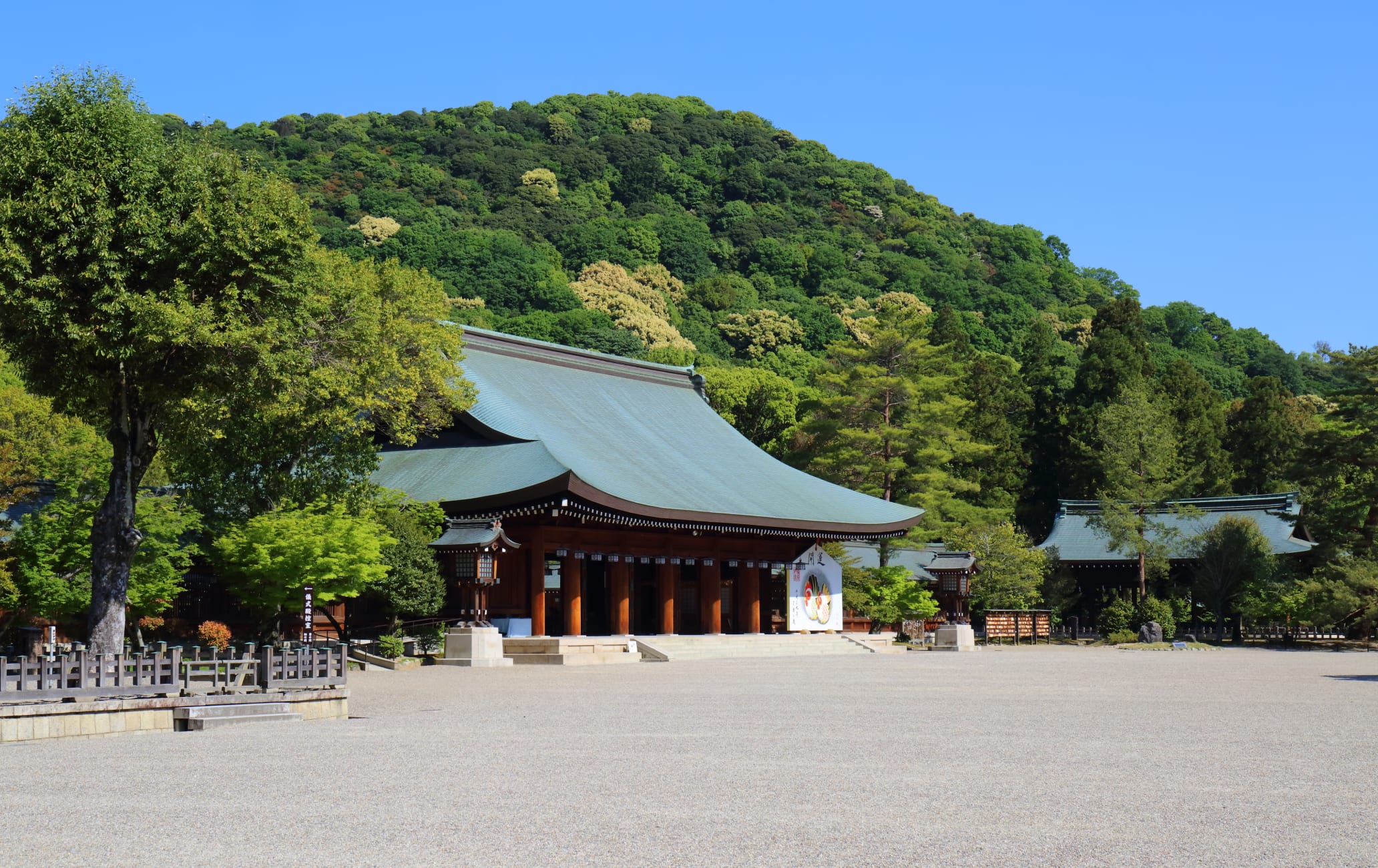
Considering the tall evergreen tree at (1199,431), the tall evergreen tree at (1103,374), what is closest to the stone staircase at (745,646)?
the tall evergreen tree at (1103,374)

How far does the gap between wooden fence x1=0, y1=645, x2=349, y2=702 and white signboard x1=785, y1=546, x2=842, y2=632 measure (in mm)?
20361

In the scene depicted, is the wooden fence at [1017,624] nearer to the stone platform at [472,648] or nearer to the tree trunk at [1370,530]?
the tree trunk at [1370,530]

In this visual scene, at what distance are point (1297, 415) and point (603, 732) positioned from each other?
60.0 meters

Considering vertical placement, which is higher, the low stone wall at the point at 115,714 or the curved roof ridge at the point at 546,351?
the curved roof ridge at the point at 546,351

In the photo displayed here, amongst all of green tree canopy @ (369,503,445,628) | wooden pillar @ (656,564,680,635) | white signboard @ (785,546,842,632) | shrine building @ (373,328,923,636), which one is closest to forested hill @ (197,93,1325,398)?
shrine building @ (373,328,923,636)

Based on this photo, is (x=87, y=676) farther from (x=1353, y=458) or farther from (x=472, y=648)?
(x=1353, y=458)

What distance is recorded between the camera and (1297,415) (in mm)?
63375

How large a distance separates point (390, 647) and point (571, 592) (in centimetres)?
531

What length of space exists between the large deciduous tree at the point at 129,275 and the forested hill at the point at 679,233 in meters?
60.0

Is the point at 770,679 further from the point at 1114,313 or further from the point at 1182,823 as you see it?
the point at 1114,313

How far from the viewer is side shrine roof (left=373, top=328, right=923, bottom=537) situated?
27.6 metres

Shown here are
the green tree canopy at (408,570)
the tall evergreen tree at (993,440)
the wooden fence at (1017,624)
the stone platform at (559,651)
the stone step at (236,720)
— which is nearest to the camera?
the stone step at (236,720)

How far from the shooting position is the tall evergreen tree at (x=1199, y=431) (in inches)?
2186

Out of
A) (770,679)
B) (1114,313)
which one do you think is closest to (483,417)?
(770,679)
